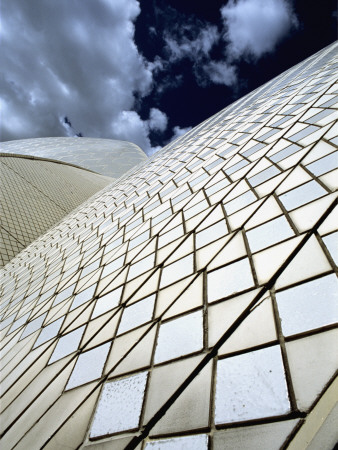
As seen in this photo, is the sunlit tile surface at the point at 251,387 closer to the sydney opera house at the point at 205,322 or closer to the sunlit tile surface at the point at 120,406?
the sydney opera house at the point at 205,322

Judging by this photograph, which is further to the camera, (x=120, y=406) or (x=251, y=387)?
(x=120, y=406)

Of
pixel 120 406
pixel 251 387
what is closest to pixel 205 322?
pixel 251 387

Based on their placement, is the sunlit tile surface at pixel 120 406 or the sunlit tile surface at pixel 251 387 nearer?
the sunlit tile surface at pixel 251 387

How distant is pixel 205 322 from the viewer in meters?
1.68

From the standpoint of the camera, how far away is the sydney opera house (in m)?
1.15

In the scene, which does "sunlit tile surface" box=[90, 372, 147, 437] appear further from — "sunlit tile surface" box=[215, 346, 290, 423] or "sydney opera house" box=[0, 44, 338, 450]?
"sunlit tile surface" box=[215, 346, 290, 423]

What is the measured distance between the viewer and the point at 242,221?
8.12ft

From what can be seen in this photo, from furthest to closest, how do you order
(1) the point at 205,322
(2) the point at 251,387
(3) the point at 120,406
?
(1) the point at 205,322 < (3) the point at 120,406 < (2) the point at 251,387

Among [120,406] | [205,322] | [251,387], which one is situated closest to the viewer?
[251,387]

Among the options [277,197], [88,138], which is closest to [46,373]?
[277,197]

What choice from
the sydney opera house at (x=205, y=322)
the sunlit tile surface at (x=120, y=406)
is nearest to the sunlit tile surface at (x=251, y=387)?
the sydney opera house at (x=205, y=322)

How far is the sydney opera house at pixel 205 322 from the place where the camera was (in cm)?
115

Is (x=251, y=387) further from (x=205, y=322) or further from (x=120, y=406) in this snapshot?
(x=120, y=406)

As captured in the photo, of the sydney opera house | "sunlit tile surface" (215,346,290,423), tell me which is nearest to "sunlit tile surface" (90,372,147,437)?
the sydney opera house
